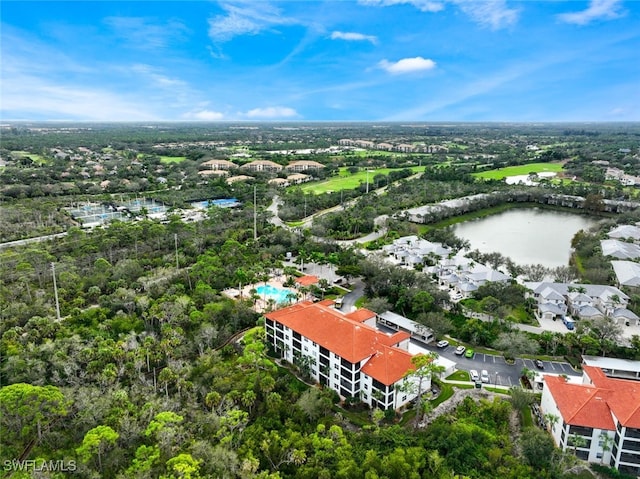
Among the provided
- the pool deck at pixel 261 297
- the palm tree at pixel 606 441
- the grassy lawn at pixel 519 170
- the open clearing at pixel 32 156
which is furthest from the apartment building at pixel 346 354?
the open clearing at pixel 32 156

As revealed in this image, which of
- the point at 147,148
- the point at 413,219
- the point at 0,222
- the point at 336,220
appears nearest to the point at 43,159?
the point at 147,148

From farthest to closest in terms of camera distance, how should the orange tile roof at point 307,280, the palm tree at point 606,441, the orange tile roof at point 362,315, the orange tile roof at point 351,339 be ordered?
the orange tile roof at point 307,280, the orange tile roof at point 362,315, the orange tile roof at point 351,339, the palm tree at point 606,441

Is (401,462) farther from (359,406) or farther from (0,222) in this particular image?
(0,222)

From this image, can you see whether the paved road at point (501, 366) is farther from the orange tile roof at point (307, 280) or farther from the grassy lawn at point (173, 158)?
the grassy lawn at point (173, 158)

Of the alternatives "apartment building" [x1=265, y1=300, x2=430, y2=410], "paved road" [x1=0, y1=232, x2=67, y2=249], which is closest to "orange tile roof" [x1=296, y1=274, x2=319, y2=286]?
"apartment building" [x1=265, y1=300, x2=430, y2=410]

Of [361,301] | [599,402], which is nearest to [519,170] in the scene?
[361,301]

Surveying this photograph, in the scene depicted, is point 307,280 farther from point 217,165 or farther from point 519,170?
point 519,170
